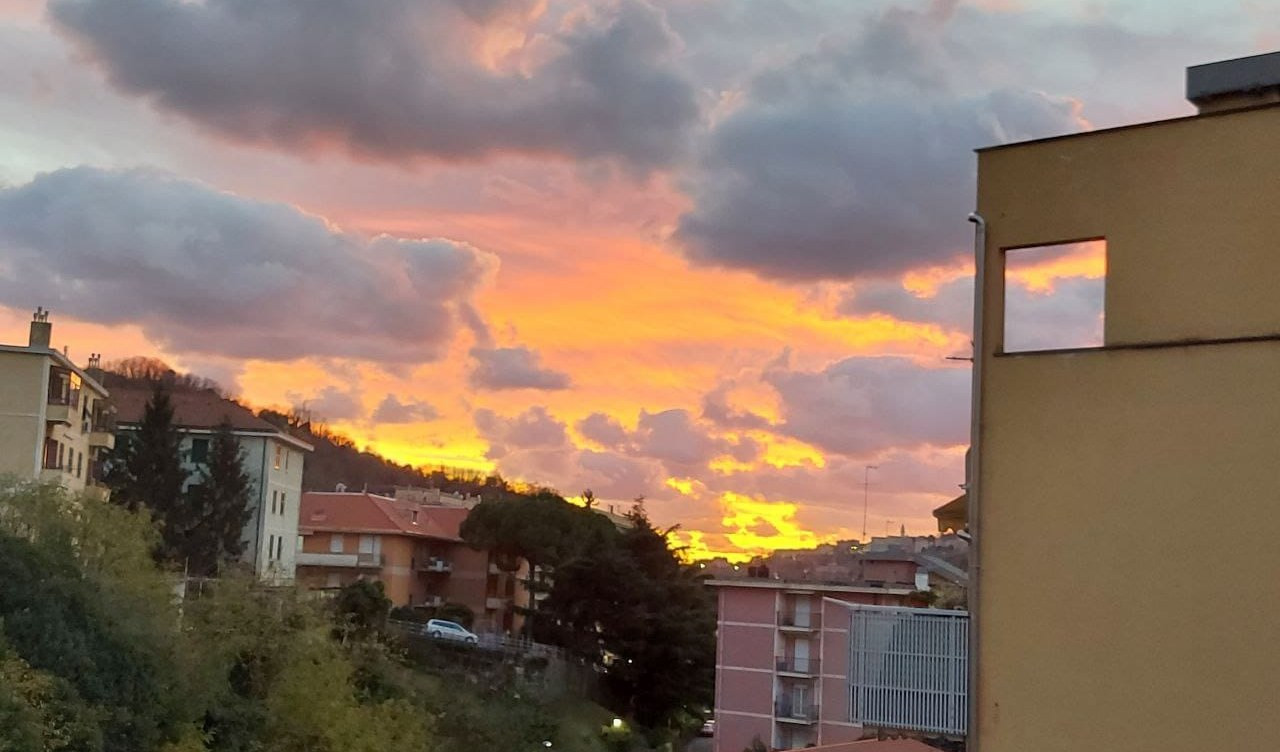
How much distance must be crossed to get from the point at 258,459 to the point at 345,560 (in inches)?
446

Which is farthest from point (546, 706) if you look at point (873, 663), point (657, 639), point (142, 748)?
point (873, 663)

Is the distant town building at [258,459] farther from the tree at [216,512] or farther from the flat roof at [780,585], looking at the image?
the flat roof at [780,585]

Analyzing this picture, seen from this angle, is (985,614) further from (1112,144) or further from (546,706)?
(546,706)

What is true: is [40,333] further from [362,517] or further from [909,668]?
[909,668]

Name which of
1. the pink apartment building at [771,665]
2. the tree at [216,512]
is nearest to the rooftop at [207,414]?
the tree at [216,512]

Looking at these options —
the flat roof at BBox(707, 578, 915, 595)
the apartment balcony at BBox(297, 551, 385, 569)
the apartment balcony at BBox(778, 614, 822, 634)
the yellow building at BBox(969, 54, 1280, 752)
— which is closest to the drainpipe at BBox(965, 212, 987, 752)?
the yellow building at BBox(969, 54, 1280, 752)

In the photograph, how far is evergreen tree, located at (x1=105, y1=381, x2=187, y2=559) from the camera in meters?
47.5

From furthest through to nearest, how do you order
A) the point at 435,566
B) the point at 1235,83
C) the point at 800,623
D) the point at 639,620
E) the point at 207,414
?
the point at 435,566
the point at 207,414
the point at 639,620
the point at 800,623
the point at 1235,83

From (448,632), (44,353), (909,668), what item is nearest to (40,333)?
(44,353)

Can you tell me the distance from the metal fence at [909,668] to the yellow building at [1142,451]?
1138mm

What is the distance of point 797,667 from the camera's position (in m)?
47.8

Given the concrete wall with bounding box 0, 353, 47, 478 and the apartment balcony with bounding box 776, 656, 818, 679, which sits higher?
the concrete wall with bounding box 0, 353, 47, 478

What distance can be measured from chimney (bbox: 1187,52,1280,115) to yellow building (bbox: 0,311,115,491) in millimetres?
38924

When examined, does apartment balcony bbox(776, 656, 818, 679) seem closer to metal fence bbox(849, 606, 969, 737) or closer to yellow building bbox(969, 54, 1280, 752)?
metal fence bbox(849, 606, 969, 737)
